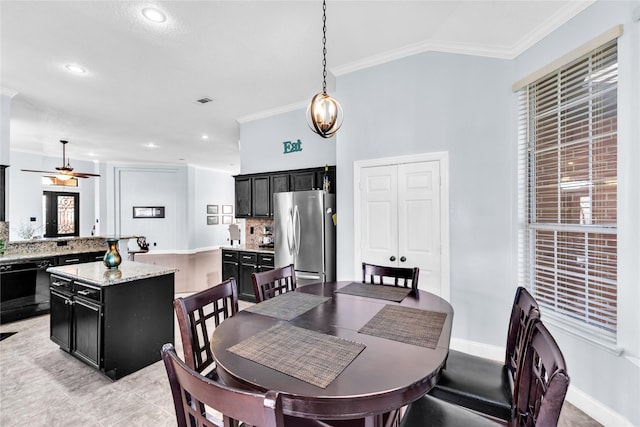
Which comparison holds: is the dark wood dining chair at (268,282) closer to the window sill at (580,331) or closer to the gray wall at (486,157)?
the gray wall at (486,157)

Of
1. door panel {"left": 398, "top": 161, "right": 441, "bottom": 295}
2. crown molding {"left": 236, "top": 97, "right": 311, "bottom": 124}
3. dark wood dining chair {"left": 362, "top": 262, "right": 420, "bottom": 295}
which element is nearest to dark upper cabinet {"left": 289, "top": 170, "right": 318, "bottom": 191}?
crown molding {"left": 236, "top": 97, "right": 311, "bottom": 124}

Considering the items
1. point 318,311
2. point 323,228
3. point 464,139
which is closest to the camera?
point 318,311

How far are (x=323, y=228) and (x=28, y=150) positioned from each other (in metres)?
9.04

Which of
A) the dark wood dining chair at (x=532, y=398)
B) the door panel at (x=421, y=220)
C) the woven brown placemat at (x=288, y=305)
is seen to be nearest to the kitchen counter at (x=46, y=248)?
the woven brown placemat at (x=288, y=305)

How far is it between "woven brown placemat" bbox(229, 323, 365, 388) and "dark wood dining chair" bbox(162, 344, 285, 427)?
0.93 feet

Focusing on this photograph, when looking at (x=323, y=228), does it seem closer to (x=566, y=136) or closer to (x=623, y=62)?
(x=566, y=136)

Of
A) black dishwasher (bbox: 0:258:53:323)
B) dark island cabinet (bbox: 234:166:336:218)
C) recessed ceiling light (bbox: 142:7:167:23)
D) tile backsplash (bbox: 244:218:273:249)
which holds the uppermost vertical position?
recessed ceiling light (bbox: 142:7:167:23)

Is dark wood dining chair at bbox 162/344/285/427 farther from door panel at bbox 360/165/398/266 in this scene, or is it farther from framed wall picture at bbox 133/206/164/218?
framed wall picture at bbox 133/206/164/218

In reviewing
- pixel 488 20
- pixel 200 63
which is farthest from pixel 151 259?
pixel 488 20

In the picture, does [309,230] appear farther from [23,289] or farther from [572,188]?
[23,289]

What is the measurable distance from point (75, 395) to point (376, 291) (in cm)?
257

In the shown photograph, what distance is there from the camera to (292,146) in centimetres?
493

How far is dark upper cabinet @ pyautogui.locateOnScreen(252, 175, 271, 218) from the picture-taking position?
5066 millimetres

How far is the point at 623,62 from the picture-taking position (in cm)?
191
